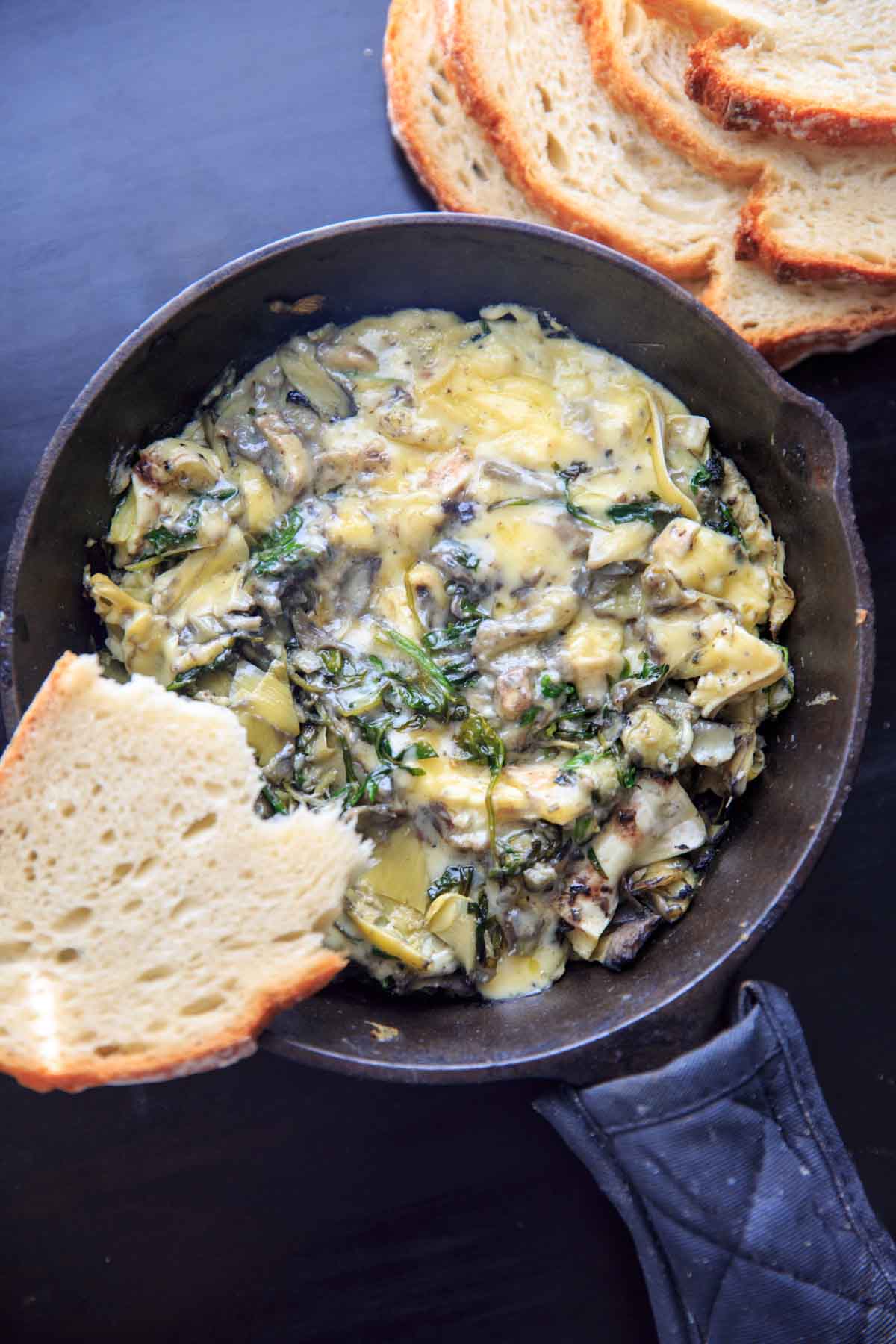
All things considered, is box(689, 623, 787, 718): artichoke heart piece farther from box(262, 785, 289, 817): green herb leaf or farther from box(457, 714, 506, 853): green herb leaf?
box(262, 785, 289, 817): green herb leaf

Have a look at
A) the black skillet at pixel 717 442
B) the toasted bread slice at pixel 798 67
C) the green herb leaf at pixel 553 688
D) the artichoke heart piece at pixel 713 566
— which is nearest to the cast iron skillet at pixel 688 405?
the black skillet at pixel 717 442

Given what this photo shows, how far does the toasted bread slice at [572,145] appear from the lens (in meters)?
3.02

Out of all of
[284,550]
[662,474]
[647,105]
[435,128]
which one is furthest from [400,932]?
[647,105]

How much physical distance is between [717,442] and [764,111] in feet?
2.96

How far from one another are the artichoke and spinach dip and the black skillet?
8 cm

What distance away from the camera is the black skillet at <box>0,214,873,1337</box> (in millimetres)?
2420

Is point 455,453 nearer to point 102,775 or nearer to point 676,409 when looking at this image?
point 676,409

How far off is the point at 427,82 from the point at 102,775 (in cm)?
212

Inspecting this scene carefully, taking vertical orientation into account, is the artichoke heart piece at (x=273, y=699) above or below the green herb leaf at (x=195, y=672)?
below

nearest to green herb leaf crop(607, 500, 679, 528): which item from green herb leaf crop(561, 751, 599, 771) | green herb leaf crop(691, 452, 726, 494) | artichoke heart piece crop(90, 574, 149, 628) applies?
green herb leaf crop(691, 452, 726, 494)

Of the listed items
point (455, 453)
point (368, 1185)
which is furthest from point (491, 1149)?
point (455, 453)

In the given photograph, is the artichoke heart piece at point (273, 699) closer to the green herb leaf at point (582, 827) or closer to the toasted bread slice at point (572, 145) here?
the green herb leaf at point (582, 827)

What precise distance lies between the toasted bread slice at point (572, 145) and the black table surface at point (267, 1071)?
0.32 metres

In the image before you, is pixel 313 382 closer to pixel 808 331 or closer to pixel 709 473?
pixel 709 473
